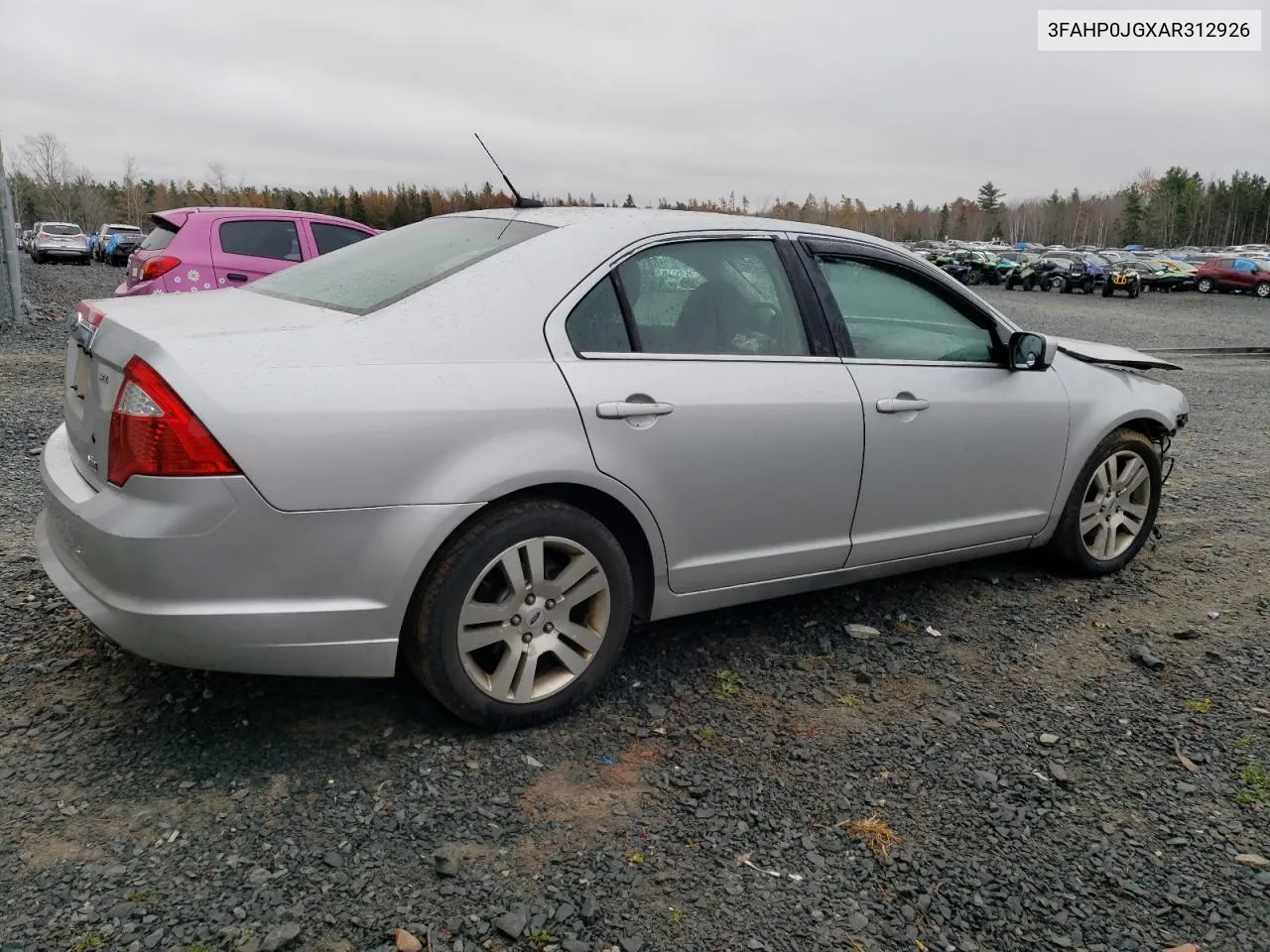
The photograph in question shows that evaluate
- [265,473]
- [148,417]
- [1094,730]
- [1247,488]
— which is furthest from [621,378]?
[1247,488]

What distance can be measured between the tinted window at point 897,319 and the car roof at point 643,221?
145 millimetres

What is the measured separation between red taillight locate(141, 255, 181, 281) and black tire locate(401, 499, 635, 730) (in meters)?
7.77

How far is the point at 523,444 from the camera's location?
9.21ft

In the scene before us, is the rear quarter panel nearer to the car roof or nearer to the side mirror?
the side mirror

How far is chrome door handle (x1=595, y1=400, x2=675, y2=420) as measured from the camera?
2.96m

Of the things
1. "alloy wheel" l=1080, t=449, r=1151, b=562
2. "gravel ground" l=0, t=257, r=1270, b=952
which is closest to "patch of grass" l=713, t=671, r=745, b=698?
"gravel ground" l=0, t=257, r=1270, b=952

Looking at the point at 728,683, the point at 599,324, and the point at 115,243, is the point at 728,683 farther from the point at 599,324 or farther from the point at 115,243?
the point at 115,243

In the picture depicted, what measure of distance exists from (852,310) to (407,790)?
2270 mm

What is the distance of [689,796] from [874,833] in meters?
0.50

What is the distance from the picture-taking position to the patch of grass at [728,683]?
11.0ft

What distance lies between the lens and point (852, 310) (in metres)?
3.69

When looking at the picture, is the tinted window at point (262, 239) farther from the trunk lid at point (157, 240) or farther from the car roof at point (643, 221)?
the car roof at point (643, 221)

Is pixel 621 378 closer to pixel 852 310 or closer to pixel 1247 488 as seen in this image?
pixel 852 310

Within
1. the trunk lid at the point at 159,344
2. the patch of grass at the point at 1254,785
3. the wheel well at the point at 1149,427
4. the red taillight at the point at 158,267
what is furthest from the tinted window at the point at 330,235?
the patch of grass at the point at 1254,785
